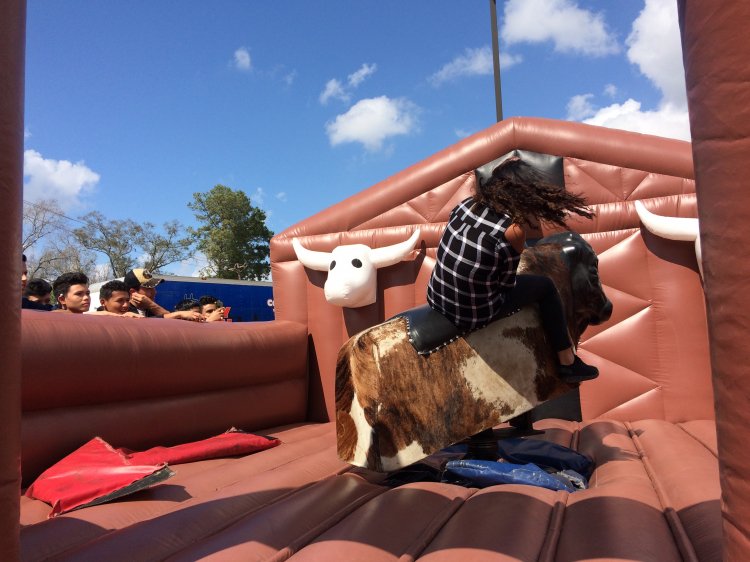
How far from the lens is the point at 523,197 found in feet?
5.58

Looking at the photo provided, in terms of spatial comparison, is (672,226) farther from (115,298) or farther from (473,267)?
(115,298)

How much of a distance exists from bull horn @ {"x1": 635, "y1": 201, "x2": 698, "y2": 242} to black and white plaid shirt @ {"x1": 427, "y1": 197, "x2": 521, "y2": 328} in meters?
1.40

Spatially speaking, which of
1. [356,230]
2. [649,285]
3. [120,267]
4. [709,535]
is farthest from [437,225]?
[120,267]

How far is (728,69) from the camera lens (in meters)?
0.63

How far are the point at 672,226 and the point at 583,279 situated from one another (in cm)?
92

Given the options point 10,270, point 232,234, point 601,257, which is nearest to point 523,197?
point 10,270

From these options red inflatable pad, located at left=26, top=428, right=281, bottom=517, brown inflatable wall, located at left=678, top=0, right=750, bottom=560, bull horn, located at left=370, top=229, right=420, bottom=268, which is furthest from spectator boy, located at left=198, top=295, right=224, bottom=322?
brown inflatable wall, located at left=678, top=0, right=750, bottom=560

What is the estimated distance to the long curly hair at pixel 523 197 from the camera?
168 cm

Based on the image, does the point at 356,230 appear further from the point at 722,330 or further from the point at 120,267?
the point at 120,267

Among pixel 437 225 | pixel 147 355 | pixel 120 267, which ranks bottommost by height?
pixel 147 355

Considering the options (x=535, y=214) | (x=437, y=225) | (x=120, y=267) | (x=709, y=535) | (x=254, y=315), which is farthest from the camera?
(x=120, y=267)

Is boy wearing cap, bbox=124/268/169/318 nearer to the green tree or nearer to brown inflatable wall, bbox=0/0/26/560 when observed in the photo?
brown inflatable wall, bbox=0/0/26/560

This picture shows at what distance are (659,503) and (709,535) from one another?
0.31m

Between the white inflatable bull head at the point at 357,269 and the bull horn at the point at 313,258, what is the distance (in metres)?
0.04
